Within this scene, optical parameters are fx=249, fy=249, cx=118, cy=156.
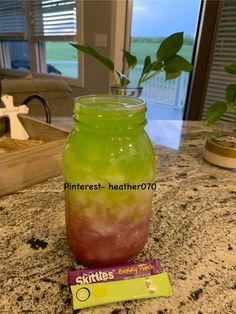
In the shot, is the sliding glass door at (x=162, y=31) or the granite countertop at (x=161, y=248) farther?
the sliding glass door at (x=162, y=31)

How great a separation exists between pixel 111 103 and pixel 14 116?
18.2 inches

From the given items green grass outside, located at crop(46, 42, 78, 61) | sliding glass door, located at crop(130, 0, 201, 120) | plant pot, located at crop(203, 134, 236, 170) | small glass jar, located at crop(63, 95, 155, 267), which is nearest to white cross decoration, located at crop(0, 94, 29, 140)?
small glass jar, located at crop(63, 95, 155, 267)

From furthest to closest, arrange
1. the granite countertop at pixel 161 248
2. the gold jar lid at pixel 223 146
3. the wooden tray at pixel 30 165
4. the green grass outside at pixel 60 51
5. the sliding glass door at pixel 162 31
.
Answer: the green grass outside at pixel 60 51
the sliding glass door at pixel 162 31
the gold jar lid at pixel 223 146
the wooden tray at pixel 30 165
the granite countertop at pixel 161 248

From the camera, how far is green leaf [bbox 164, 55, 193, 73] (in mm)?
829

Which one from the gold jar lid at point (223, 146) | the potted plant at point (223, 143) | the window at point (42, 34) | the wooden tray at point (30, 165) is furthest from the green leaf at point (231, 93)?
the window at point (42, 34)

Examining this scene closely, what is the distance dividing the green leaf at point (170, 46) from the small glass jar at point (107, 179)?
56cm

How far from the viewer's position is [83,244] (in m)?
0.34

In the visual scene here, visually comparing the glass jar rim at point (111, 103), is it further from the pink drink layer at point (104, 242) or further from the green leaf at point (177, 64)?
the green leaf at point (177, 64)

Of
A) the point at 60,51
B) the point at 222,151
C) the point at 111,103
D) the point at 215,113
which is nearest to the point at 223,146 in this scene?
the point at 222,151

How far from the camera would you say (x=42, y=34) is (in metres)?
3.22

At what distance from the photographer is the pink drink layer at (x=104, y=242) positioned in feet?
1.10

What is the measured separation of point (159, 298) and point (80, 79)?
114 inches

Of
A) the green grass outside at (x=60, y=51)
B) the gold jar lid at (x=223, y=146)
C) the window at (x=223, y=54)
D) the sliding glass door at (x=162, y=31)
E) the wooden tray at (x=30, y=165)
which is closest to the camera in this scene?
the wooden tray at (x=30, y=165)

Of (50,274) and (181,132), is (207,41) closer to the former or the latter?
(181,132)
